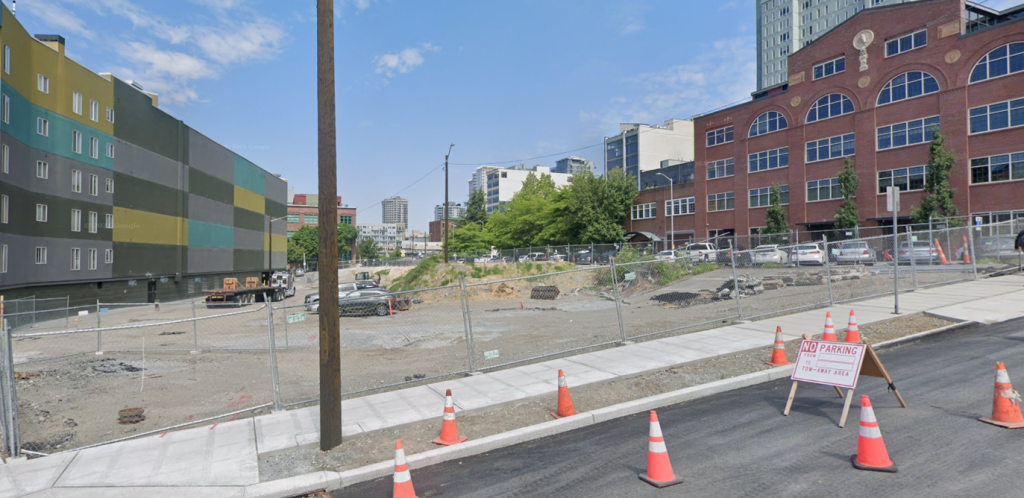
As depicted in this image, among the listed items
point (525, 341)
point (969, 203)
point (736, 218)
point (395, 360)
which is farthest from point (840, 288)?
point (736, 218)

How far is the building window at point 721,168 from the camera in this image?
54.2m

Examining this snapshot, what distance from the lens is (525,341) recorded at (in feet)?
46.4

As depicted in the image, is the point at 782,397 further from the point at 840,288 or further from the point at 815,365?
the point at 840,288

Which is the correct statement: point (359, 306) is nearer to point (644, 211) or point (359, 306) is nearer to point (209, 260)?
point (209, 260)

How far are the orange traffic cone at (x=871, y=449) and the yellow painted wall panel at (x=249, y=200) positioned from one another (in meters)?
61.0

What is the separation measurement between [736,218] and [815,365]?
49305 mm

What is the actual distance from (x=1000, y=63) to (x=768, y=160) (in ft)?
57.8

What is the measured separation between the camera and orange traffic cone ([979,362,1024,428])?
6.13m

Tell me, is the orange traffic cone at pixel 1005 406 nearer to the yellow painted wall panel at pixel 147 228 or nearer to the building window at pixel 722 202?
the yellow painted wall panel at pixel 147 228

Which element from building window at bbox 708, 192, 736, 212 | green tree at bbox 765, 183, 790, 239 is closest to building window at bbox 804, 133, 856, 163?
green tree at bbox 765, 183, 790, 239

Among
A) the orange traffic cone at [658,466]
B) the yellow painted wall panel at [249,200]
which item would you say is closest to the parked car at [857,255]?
the orange traffic cone at [658,466]

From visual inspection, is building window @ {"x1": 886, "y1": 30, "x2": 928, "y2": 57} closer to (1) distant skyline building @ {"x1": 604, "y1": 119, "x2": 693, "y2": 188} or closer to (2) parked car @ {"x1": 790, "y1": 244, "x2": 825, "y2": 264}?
(2) parked car @ {"x1": 790, "y1": 244, "x2": 825, "y2": 264}

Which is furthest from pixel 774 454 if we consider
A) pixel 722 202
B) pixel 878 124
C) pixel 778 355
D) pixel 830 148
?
pixel 722 202

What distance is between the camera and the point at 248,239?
61.1 meters
